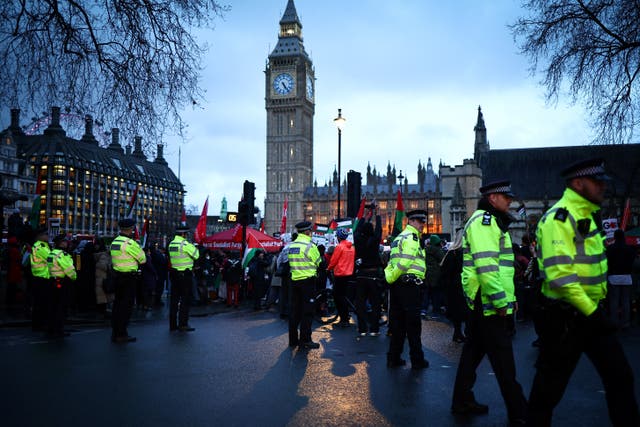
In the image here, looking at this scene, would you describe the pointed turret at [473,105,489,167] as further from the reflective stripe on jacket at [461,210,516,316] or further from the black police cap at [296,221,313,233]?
the reflective stripe on jacket at [461,210,516,316]

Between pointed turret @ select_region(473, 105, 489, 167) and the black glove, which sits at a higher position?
pointed turret @ select_region(473, 105, 489, 167)

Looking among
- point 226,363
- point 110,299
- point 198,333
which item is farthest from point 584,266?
point 110,299

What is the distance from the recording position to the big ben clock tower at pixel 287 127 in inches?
4653

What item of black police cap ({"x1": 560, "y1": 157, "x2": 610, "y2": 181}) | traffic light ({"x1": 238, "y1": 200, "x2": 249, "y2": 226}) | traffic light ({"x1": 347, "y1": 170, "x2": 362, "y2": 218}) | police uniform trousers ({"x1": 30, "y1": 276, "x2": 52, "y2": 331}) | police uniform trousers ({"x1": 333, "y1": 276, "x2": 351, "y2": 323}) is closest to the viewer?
black police cap ({"x1": 560, "y1": 157, "x2": 610, "y2": 181})

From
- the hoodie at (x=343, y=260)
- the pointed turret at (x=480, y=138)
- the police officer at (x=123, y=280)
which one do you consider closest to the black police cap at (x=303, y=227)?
the police officer at (x=123, y=280)

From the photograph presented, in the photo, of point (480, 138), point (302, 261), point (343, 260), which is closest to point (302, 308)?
point (302, 261)

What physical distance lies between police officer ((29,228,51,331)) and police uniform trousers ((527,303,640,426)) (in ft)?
28.8

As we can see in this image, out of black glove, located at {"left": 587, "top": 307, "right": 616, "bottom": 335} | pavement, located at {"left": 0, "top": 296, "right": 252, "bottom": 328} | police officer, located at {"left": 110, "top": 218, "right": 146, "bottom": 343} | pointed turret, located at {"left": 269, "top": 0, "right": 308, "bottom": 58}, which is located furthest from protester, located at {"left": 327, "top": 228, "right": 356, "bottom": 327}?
pointed turret, located at {"left": 269, "top": 0, "right": 308, "bottom": 58}

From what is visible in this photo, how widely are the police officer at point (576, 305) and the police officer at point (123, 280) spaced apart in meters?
6.93

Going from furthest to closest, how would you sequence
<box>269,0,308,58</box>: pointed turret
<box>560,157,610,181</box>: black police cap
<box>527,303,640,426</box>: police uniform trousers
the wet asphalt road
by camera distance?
<box>269,0,308,58</box>: pointed turret → the wet asphalt road → <box>560,157,610,181</box>: black police cap → <box>527,303,640,426</box>: police uniform trousers

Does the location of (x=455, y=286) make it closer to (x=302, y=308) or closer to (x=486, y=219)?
(x=302, y=308)

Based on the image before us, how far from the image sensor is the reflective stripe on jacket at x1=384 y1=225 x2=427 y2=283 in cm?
720

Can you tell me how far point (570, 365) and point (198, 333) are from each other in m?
7.62

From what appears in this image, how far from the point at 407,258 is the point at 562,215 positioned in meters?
3.58
